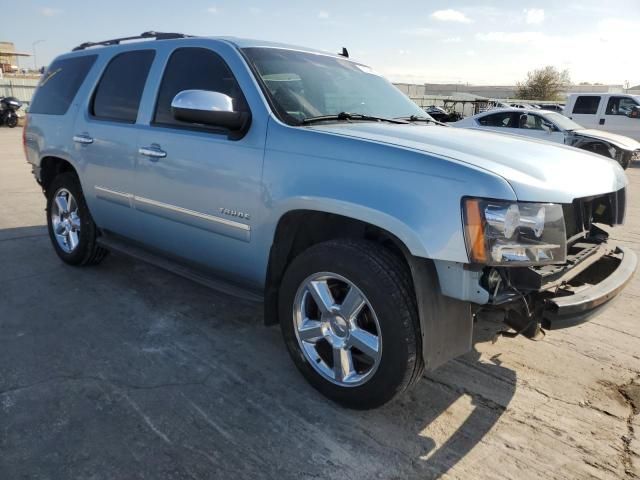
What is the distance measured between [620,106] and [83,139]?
16862 millimetres

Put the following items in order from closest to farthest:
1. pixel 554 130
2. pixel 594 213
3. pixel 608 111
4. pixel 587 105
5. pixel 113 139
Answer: pixel 594 213
pixel 113 139
pixel 554 130
pixel 608 111
pixel 587 105

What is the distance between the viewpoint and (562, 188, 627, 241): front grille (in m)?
2.81

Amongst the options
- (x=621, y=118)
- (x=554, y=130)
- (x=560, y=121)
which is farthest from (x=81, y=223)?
(x=621, y=118)

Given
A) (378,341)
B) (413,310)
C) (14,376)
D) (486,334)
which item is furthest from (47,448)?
(486,334)

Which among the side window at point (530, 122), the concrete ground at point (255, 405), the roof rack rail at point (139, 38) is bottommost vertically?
the concrete ground at point (255, 405)

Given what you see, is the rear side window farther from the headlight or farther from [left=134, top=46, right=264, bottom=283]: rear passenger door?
the headlight

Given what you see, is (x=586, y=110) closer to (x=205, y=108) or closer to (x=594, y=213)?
(x=594, y=213)

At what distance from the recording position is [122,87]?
412 cm

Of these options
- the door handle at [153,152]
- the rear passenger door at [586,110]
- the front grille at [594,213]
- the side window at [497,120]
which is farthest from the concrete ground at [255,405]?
the rear passenger door at [586,110]

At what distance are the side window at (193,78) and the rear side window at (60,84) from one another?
136 centimetres

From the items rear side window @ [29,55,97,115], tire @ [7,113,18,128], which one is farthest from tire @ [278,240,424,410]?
tire @ [7,113,18,128]

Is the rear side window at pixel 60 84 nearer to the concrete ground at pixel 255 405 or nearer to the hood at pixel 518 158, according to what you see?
the concrete ground at pixel 255 405

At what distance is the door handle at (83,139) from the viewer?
427 cm

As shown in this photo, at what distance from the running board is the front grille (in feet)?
5.97
